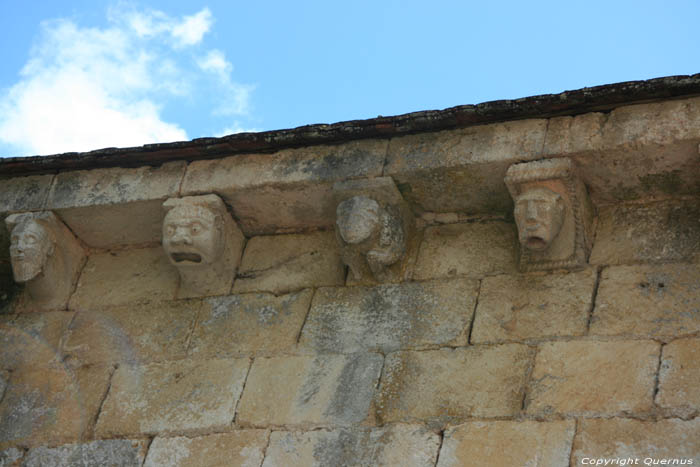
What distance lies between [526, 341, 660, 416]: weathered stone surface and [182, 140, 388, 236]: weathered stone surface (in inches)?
61.3

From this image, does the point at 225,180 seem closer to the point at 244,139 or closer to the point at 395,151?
the point at 244,139

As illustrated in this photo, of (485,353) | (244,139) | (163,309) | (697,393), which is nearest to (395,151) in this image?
(244,139)

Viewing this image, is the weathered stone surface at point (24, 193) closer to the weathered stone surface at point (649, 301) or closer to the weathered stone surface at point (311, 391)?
the weathered stone surface at point (311, 391)

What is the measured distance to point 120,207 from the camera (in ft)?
21.9

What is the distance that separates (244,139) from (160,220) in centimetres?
85

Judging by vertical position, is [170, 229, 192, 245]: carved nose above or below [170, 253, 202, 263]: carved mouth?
above

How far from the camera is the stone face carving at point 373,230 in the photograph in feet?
19.8

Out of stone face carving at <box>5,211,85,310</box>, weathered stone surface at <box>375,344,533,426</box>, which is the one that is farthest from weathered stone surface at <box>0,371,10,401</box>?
weathered stone surface at <box>375,344,533,426</box>

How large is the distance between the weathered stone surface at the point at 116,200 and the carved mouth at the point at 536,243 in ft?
7.37

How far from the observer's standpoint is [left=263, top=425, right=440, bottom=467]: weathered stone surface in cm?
527

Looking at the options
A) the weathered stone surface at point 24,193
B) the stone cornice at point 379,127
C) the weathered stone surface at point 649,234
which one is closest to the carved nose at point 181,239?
the stone cornice at point 379,127

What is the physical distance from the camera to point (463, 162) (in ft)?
19.4

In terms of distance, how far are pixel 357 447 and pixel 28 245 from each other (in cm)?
261

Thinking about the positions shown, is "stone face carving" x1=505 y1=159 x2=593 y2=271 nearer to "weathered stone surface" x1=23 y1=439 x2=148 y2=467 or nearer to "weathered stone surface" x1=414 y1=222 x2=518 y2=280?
"weathered stone surface" x1=414 y1=222 x2=518 y2=280
